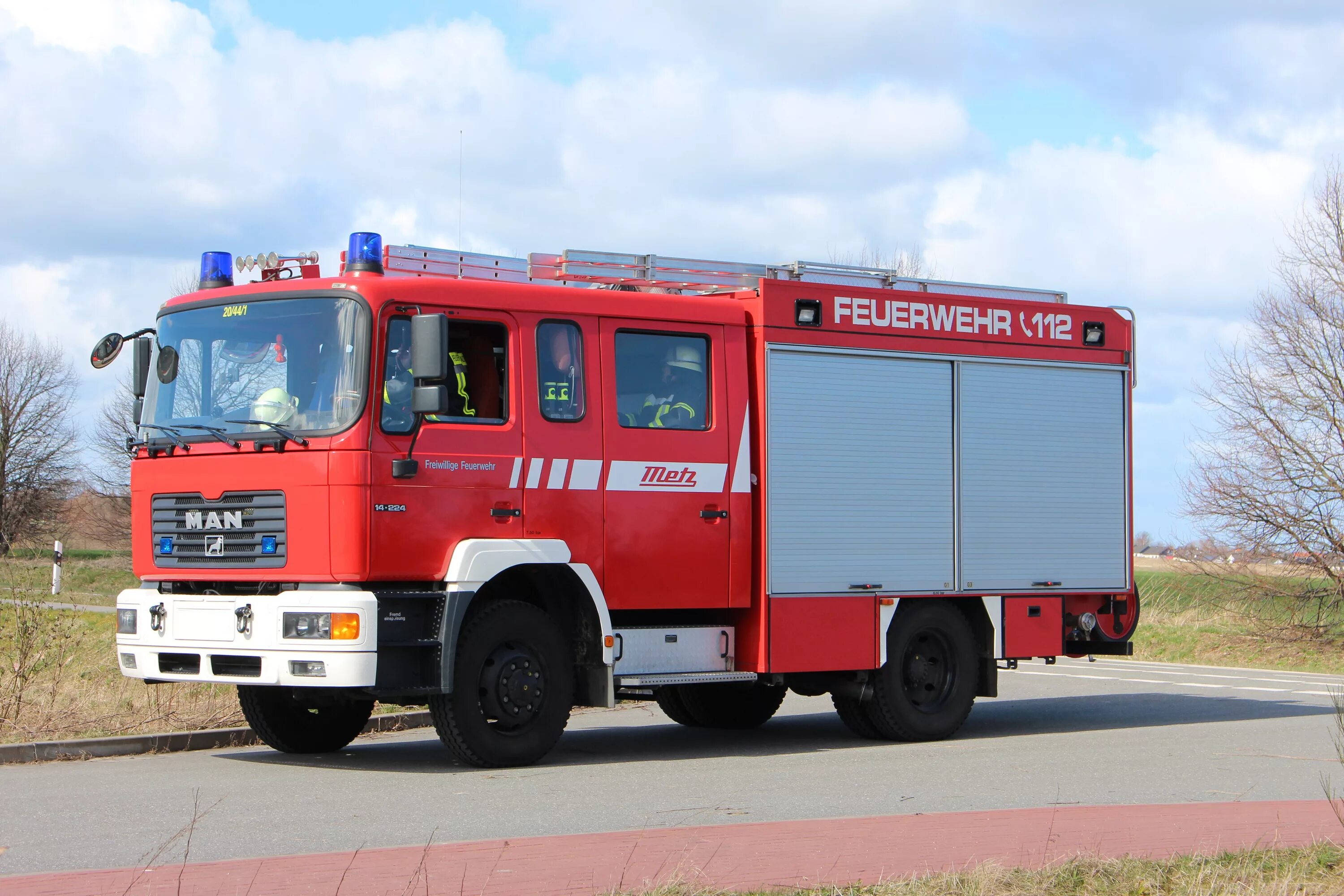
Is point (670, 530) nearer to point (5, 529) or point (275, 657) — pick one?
point (275, 657)

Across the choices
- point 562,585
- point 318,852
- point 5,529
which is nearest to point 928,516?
point 562,585

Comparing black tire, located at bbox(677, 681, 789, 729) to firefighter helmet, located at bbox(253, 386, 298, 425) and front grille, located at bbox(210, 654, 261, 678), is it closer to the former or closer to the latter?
front grille, located at bbox(210, 654, 261, 678)

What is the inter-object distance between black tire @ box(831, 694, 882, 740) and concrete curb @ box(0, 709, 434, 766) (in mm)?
4439

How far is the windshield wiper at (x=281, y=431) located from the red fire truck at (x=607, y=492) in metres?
0.03

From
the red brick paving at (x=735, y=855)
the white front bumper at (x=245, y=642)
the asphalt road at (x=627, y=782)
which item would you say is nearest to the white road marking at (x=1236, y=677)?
the asphalt road at (x=627, y=782)

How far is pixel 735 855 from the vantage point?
283 inches

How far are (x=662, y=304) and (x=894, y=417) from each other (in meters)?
2.23

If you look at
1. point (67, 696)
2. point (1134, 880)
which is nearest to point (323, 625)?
point (67, 696)

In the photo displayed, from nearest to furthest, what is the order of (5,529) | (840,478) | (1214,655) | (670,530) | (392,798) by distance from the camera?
1. (392,798)
2. (670,530)
3. (840,478)
4. (1214,655)
5. (5,529)

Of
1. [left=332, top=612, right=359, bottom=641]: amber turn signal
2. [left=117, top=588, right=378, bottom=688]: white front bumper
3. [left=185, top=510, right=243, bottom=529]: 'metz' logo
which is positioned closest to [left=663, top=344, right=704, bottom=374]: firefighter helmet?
[left=117, top=588, right=378, bottom=688]: white front bumper

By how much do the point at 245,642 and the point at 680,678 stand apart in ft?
9.87

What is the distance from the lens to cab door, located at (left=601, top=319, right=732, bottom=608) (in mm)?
11031

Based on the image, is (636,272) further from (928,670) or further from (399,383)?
(928,670)

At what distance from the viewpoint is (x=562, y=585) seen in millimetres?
10922
